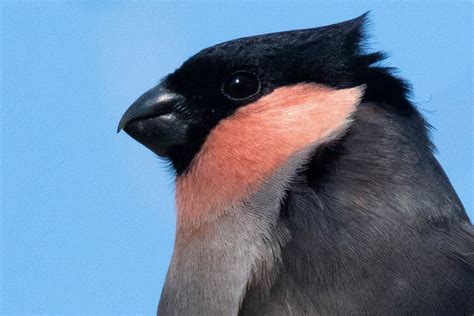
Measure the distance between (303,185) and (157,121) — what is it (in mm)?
1036

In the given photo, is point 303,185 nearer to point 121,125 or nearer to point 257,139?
point 257,139

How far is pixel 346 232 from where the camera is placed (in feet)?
12.6

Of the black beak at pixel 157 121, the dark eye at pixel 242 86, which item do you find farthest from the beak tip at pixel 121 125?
the dark eye at pixel 242 86

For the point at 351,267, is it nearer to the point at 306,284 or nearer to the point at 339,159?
the point at 306,284

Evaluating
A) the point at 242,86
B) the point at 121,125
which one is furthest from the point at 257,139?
the point at 121,125

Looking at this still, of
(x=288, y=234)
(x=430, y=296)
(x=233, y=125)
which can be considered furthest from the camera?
(x=233, y=125)

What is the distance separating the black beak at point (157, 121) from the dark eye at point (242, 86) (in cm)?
29

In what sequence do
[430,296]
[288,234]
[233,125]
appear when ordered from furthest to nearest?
[233,125] → [288,234] → [430,296]

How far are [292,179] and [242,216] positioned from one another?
0.28 meters

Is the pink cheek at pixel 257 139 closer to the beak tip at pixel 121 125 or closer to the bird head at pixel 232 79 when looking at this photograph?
the bird head at pixel 232 79

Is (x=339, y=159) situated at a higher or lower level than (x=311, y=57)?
lower

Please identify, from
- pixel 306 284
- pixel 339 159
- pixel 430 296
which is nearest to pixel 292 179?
pixel 339 159

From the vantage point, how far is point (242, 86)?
457cm

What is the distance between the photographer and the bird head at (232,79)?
4551mm
